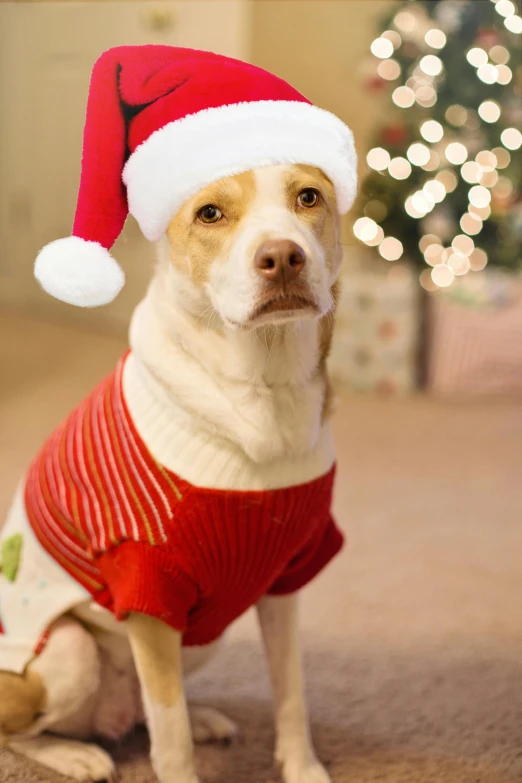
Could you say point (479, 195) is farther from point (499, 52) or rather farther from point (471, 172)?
point (499, 52)

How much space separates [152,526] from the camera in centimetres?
99

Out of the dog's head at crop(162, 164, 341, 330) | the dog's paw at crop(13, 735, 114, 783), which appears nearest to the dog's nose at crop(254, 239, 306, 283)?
the dog's head at crop(162, 164, 341, 330)

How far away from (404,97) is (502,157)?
0.49m

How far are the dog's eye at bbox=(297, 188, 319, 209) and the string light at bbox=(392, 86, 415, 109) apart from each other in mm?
2804

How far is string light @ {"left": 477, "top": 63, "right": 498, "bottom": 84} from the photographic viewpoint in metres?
3.46

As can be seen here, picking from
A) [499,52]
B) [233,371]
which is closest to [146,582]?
[233,371]

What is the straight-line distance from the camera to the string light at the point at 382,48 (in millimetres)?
3570

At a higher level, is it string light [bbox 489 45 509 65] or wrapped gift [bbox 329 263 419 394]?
string light [bbox 489 45 509 65]

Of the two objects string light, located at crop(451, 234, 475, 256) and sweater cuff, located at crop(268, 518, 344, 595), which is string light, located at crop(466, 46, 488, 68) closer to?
string light, located at crop(451, 234, 475, 256)

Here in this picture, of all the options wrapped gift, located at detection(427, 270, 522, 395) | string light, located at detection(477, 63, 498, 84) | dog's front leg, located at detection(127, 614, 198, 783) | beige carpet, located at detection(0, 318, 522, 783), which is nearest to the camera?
dog's front leg, located at detection(127, 614, 198, 783)

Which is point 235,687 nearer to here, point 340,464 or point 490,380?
point 340,464

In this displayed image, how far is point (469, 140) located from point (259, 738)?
2908mm

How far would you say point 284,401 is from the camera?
1069mm

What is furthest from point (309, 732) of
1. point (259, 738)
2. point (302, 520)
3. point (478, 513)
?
point (478, 513)
